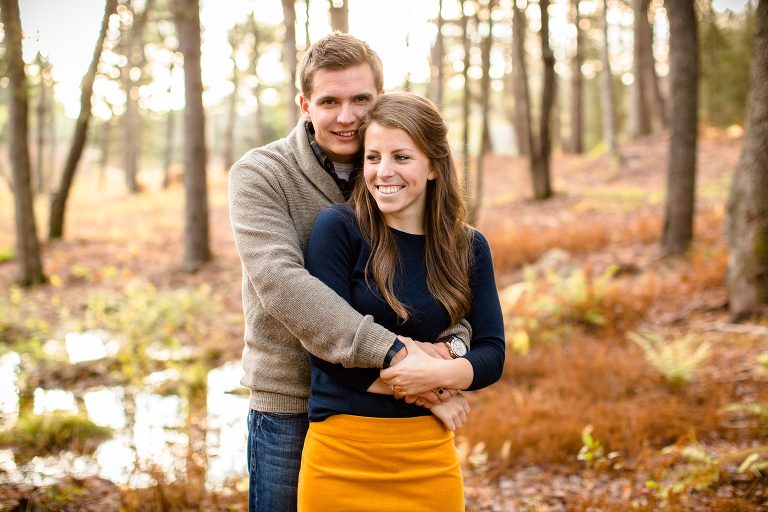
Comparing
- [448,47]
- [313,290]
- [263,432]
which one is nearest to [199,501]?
[263,432]

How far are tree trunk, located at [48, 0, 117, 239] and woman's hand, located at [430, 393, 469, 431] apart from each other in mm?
13946

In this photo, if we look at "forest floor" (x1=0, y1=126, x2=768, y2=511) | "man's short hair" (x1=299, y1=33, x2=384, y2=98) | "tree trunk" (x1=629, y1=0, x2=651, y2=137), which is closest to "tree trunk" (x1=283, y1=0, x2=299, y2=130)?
"forest floor" (x1=0, y1=126, x2=768, y2=511)

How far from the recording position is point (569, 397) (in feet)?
19.9

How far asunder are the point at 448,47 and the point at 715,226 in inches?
775

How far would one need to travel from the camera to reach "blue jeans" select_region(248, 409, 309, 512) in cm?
260

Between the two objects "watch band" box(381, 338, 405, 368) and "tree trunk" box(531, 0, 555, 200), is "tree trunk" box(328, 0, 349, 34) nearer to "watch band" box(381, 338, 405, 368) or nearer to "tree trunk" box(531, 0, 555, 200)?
"tree trunk" box(531, 0, 555, 200)

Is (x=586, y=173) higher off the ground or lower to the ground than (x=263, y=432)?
higher

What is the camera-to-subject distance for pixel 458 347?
2.48 meters

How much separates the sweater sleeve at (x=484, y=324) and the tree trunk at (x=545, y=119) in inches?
521

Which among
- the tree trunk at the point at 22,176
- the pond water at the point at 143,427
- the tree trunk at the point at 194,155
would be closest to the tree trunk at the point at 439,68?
the tree trunk at the point at 194,155

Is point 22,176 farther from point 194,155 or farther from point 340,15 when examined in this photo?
point 340,15

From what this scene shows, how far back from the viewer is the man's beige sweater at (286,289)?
2.24 m

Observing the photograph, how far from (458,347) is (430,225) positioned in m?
0.52

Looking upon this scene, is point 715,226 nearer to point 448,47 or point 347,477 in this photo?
point 347,477
